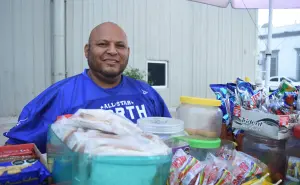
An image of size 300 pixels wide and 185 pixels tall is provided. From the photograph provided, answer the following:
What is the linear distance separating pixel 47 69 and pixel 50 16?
94cm

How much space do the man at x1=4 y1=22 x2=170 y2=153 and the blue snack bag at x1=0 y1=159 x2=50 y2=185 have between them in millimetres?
457

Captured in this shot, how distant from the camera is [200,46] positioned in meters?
7.22

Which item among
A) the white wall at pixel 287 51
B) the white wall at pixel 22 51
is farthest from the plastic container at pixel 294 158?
the white wall at pixel 287 51

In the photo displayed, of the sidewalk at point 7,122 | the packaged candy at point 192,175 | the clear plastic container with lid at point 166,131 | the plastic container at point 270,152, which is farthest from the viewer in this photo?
the sidewalk at point 7,122

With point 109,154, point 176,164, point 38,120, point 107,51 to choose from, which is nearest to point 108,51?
point 107,51

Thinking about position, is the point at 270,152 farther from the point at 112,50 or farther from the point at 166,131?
the point at 112,50

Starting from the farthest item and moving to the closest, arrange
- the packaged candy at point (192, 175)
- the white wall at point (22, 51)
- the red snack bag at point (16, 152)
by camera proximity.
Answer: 1. the white wall at point (22, 51)
2. the red snack bag at point (16, 152)
3. the packaged candy at point (192, 175)

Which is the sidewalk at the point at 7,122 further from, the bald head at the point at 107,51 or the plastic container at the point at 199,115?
the plastic container at the point at 199,115

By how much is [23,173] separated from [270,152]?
0.98 m

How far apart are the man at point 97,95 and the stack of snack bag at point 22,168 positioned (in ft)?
1.04

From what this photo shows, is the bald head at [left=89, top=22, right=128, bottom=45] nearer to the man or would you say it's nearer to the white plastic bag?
the man

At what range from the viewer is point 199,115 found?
1.20m

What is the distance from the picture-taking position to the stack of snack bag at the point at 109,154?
1.83 ft

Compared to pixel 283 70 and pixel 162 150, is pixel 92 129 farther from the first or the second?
pixel 283 70
